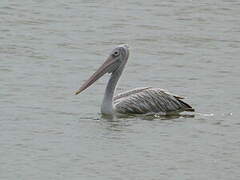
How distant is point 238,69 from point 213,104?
6.68 feet

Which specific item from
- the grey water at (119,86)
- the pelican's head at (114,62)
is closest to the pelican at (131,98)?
the pelican's head at (114,62)

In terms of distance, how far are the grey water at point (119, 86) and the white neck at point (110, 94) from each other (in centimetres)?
11

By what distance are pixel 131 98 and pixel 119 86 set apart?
50.4 inches

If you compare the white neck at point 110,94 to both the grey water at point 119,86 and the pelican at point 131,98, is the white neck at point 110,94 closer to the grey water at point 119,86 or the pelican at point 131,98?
the pelican at point 131,98

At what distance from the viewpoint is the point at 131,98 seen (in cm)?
1309

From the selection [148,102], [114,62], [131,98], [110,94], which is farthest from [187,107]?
[114,62]

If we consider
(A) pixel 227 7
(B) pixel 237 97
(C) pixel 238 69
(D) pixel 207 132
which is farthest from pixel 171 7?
(D) pixel 207 132

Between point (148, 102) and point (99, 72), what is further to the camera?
point (99, 72)

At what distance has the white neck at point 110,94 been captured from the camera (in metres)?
12.8

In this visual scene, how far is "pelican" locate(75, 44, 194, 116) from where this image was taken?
13.1 metres

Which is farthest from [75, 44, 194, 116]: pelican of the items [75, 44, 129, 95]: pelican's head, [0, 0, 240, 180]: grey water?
[0, 0, 240, 180]: grey water

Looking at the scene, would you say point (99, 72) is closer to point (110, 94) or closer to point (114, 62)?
point (114, 62)

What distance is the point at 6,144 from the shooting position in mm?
11109

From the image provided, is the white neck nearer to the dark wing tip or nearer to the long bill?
the long bill
